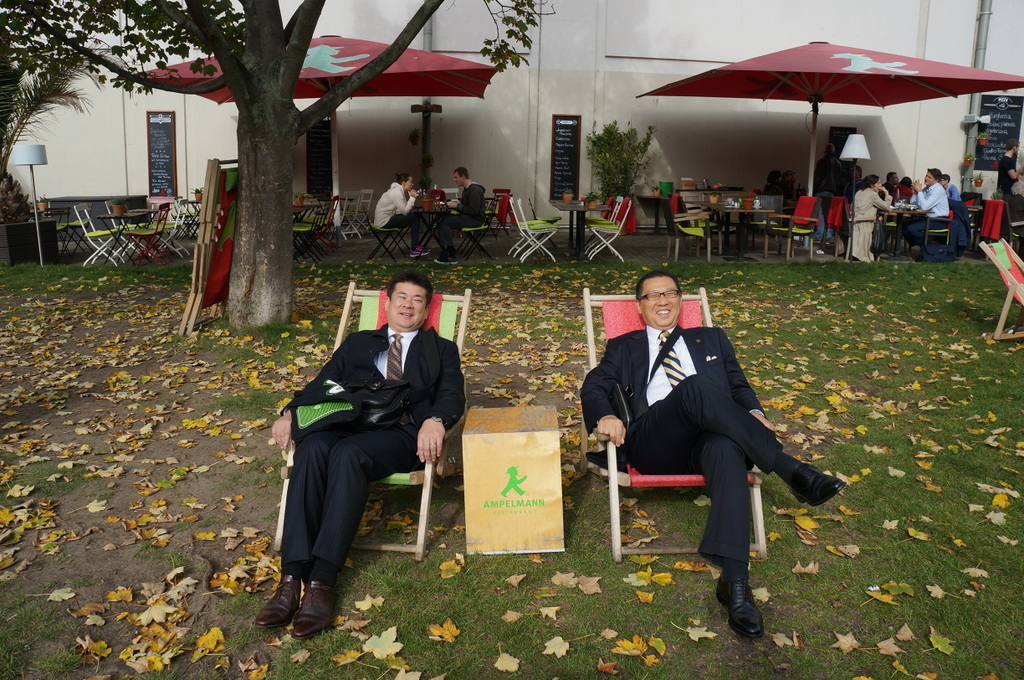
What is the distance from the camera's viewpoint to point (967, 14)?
56.3 feet

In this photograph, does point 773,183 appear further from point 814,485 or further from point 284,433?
point 284,433

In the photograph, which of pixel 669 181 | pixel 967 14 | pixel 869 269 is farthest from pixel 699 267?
pixel 967 14

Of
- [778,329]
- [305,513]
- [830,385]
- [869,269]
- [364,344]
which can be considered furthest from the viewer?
[869,269]

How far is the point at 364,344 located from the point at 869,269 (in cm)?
903

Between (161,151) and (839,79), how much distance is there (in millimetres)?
12101

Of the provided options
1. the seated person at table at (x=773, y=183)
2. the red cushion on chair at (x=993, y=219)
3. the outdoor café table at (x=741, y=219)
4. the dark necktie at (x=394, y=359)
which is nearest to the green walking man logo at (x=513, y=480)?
the dark necktie at (x=394, y=359)

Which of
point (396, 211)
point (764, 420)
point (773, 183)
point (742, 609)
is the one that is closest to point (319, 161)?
point (396, 211)

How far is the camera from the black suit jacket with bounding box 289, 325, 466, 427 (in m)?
4.01

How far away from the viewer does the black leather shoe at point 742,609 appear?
123 inches

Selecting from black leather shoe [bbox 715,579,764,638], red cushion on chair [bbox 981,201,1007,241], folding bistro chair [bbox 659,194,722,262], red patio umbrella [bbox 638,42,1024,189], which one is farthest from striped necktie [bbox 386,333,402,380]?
red cushion on chair [bbox 981,201,1007,241]

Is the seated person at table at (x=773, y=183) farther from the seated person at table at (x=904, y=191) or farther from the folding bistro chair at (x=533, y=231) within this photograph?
the folding bistro chair at (x=533, y=231)

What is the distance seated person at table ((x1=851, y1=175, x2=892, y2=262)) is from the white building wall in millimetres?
5432

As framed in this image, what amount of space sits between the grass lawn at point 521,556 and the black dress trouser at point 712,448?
31cm

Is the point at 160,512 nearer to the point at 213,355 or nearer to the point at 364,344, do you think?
the point at 364,344
